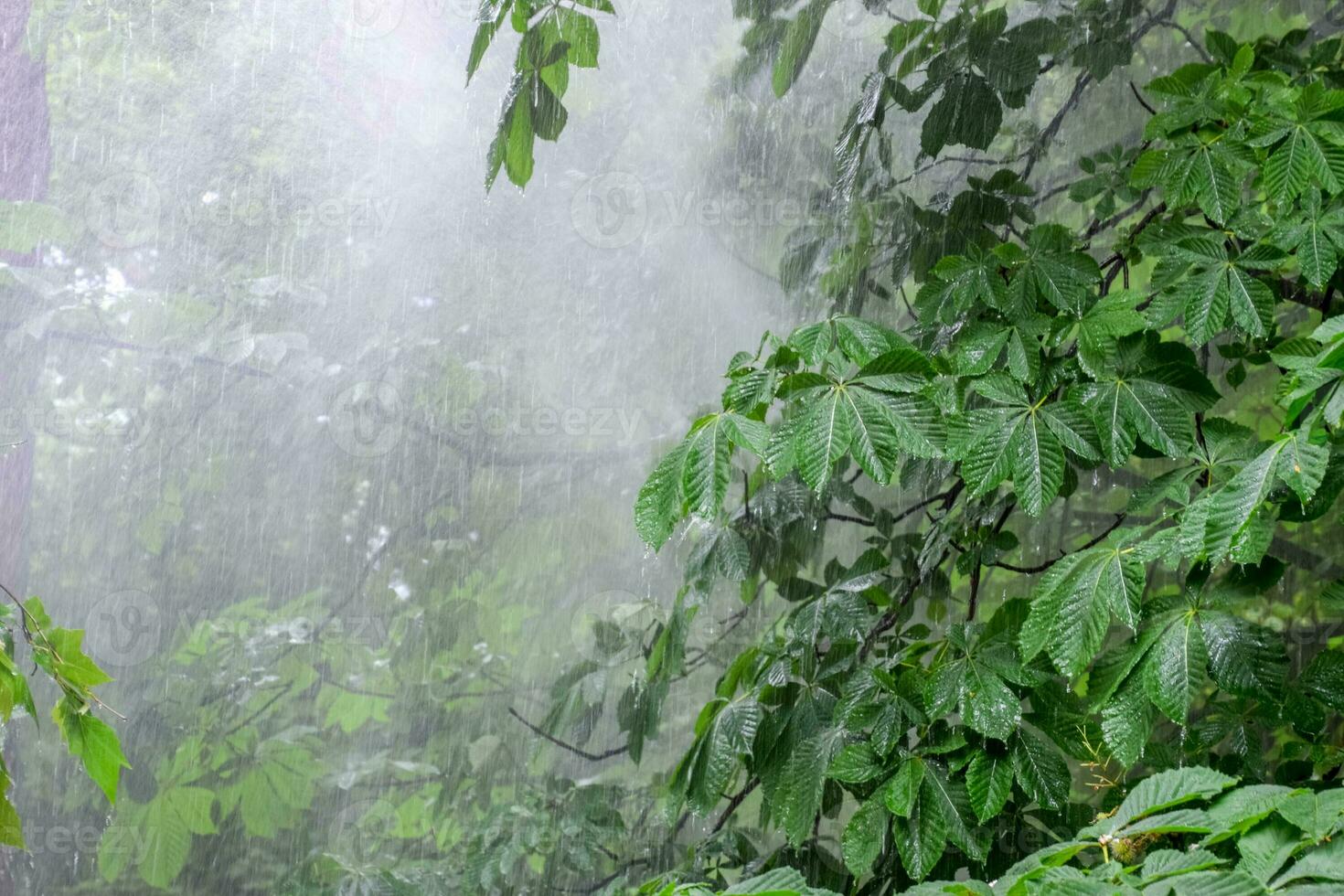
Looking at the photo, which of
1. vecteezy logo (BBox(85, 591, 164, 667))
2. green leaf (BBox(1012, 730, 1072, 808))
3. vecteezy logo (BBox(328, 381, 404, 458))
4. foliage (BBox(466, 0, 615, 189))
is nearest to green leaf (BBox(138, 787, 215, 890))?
vecteezy logo (BBox(85, 591, 164, 667))

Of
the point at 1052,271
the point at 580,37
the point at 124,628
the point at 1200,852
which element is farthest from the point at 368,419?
the point at 1200,852

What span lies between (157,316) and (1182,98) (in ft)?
6.86

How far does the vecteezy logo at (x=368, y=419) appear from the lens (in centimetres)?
236

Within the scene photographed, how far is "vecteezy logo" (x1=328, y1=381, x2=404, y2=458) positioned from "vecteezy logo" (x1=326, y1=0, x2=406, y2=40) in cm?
81

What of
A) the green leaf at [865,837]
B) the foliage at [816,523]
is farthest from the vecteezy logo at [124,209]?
the green leaf at [865,837]

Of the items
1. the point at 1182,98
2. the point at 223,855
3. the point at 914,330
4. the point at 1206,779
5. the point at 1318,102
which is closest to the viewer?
the point at 1206,779

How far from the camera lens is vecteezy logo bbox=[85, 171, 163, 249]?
7.57 feet

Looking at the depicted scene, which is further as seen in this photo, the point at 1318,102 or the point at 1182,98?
the point at 1182,98

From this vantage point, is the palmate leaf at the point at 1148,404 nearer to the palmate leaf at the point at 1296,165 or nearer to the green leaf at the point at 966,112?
the palmate leaf at the point at 1296,165

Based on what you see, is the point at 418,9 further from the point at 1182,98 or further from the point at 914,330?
the point at 1182,98

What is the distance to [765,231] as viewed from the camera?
2.31m

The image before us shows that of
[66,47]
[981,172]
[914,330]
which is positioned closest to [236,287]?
[66,47]

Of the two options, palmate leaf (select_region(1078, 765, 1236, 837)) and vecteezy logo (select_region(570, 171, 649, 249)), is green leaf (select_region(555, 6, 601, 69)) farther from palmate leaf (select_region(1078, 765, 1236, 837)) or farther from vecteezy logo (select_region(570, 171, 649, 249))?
vecteezy logo (select_region(570, 171, 649, 249))

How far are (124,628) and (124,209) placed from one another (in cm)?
91
